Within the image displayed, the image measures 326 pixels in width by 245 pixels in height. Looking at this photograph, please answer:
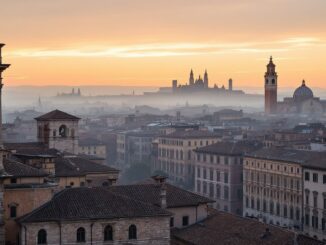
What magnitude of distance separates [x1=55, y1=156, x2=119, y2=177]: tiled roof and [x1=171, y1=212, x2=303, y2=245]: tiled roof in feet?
35.3

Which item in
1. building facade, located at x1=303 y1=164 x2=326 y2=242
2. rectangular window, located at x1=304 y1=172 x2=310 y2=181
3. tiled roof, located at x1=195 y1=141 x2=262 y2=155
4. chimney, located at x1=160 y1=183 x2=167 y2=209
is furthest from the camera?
tiled roof, located at x1=195 y1=141 x2=262 y2=155

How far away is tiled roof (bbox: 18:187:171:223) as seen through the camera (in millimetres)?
39125

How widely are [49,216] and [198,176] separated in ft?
214

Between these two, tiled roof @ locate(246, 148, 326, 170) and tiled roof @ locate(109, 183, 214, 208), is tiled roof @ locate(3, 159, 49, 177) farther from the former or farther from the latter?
tiled roof @ locate(246, 148, 326, 170)

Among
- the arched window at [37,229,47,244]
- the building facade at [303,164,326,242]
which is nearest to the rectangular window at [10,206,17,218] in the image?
the arched window at [37,229,47,244]

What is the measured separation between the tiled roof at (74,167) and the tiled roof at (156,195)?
8.21 metres

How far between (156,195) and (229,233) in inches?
184

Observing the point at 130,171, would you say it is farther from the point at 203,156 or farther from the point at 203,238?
the point at 203,238

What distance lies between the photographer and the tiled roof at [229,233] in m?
43.3

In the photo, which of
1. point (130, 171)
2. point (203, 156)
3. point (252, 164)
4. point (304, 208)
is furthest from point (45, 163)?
point (130, 171)

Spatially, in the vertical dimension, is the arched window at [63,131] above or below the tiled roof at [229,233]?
above

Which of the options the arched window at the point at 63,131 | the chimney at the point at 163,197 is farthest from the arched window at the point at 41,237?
the arched window at the point at 63,131

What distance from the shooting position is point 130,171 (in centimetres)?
12125

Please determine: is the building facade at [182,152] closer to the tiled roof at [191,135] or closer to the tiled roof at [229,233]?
the tiled roof at [191,135]
